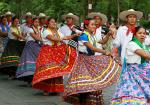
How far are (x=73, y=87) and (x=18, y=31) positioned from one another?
15.3ft

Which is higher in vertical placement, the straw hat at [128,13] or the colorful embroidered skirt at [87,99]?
the straw hat at [128,13]

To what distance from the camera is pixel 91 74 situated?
749 cm

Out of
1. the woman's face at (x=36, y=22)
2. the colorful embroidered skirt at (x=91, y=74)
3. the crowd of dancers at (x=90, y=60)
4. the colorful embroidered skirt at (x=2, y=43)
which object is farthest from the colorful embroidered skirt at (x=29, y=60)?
the colorful embroidered skirt at (x=91, y=74)

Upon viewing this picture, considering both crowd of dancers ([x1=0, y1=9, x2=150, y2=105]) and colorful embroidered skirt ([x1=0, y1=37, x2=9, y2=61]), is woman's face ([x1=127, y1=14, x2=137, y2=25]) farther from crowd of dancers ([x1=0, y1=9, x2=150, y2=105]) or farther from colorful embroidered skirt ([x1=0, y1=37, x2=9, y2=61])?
colorful embroidered skirt ([x1=0, y1=37, x2=9, y2=61])

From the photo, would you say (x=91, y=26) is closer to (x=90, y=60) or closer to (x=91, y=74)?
(x=90, y=60)

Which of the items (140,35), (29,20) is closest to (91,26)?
(140,35)

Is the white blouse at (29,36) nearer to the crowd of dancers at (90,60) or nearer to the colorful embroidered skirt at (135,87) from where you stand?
the crowd of dancers at (90,60)

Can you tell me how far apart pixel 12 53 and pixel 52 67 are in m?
3.13

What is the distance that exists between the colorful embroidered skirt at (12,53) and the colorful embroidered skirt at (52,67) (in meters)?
2.51

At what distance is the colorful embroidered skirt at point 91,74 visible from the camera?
738cm

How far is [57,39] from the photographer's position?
9125 mm

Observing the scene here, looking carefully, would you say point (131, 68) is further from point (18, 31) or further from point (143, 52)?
point (18, 31)

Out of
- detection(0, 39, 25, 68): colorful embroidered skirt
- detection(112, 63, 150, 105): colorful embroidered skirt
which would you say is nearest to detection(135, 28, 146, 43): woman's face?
detection(112, 63, 150, 105): colorful embroidered skirt

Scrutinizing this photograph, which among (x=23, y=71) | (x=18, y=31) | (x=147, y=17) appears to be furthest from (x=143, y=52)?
(x=147, y=17)
